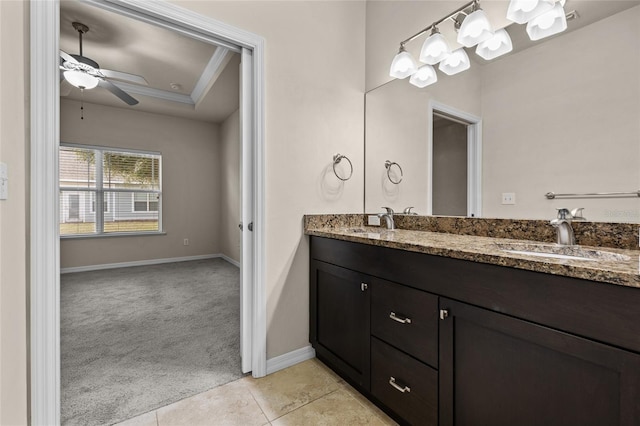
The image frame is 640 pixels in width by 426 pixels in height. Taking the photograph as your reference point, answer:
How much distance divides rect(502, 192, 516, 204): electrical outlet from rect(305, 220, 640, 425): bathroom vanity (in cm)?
33

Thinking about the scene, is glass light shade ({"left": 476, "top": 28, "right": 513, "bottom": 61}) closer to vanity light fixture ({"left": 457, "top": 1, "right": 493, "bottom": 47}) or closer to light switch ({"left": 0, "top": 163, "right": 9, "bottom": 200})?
vanity light fixture ({"left": 457, "top": 1, "right": 493, "bottom": 47})

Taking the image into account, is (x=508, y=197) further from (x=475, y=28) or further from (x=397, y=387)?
(x=397, y=387)

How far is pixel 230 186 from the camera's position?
5.35 m

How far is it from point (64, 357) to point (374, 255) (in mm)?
2228

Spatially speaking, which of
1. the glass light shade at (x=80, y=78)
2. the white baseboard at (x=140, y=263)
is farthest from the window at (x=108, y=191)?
the glass light shade at (x=80, y=78)

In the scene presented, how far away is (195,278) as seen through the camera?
4.25 m

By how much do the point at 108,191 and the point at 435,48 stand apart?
17.2 ft

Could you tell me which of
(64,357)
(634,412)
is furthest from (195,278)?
(634,412)

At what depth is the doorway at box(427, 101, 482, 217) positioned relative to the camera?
171cm

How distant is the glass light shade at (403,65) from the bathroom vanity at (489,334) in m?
1.19

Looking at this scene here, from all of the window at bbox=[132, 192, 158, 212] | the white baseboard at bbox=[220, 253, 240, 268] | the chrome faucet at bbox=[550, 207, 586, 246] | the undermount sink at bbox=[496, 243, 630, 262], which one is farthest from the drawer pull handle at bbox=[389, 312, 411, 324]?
the window at bbox=[132, 192, 158, 212]

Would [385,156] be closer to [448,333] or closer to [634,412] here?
[448,333]

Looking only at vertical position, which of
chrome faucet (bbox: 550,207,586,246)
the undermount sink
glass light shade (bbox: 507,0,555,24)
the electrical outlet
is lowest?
the undermount sink

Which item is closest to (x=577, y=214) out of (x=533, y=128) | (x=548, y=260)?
(x=533, y=128)
